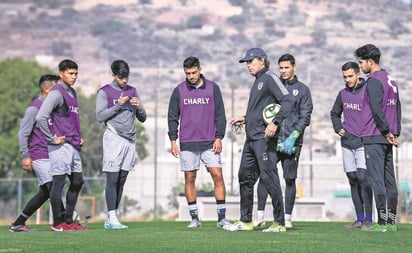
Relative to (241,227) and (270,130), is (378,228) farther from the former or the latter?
(270,130)

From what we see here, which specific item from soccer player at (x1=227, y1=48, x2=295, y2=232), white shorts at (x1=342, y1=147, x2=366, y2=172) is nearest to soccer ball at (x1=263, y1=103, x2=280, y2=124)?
soccer player at (x1=227, y1=48, x2=295, y2=232)

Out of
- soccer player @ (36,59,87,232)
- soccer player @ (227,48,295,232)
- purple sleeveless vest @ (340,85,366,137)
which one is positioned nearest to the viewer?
soccer player @ (227,48,295,232)

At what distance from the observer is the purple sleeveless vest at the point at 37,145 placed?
1390cm

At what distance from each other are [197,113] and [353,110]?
7.22ft

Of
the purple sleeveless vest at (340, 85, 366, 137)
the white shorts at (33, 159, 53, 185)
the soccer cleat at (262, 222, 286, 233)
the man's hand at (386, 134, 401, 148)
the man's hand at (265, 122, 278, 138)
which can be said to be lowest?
the soccer cleat at (262, 222, 286, 233)

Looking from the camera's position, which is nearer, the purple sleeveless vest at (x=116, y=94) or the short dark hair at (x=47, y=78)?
the purple sleeveless vest at (x=116, y=94)

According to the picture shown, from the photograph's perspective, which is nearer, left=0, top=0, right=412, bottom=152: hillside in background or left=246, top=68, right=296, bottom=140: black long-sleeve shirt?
left=246, top=68, right=296, bottom=140: black long-sleeve shirt

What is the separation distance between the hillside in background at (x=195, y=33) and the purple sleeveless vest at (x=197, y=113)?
12426 cm

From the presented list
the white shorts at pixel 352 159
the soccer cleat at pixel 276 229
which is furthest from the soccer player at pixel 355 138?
the soccer cleat at pixel 276 229

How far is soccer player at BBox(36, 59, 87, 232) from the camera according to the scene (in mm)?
13281

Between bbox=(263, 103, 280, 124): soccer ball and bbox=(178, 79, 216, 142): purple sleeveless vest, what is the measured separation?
1.34 m

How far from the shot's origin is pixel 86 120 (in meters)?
84.2

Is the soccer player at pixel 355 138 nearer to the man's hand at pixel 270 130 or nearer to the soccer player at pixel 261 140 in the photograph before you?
the soccer player at pixel 261 140

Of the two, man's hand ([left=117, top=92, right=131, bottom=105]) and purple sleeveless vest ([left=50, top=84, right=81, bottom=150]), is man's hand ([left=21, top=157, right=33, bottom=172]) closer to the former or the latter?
purple sleeveless vest ([left=50, top=84, right=81, bottom=150])
